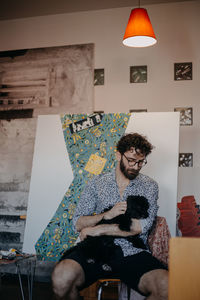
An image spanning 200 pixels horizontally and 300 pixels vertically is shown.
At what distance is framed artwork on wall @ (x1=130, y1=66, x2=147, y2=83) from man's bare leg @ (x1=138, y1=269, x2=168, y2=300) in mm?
2137

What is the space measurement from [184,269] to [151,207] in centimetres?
139

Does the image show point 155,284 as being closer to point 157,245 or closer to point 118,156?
point 157,245

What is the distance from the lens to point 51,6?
4.16 m

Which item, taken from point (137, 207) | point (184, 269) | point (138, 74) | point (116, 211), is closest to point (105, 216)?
point (116, 211)

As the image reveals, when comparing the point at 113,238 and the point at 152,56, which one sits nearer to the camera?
the point at 113,238

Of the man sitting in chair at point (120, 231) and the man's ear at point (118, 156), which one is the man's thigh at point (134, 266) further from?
the man's ear at point (118, 156)

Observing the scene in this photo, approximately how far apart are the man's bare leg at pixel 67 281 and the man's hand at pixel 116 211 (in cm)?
46

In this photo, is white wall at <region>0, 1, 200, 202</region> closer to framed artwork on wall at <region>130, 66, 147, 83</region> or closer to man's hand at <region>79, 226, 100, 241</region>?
framed artwork on wall at <region>130, 66, 147, 83</region>

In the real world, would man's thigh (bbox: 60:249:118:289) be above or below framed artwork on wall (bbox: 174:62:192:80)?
below

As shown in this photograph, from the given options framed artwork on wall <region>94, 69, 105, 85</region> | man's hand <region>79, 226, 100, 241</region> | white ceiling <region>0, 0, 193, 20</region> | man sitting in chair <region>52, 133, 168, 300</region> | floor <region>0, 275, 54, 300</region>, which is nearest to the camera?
man sitting in chair <region>52, 133, 168, 300</region>

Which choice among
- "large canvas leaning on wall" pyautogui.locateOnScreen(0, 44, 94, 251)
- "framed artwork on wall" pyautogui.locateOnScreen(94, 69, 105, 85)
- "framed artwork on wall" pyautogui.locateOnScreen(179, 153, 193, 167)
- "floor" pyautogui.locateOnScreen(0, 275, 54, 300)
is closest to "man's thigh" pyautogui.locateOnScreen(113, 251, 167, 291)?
"floor" pyautogui.locateOnScreen(0, 275, 54, 300)

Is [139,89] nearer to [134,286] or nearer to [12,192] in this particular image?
[12,192]

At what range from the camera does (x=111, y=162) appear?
329 centimetres

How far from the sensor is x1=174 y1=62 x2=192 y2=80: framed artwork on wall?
12.9 ft
